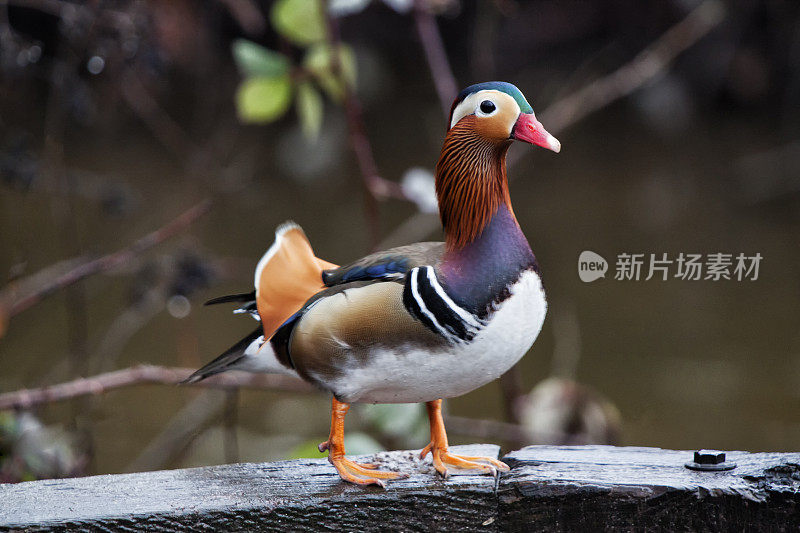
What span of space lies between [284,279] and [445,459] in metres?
0.32

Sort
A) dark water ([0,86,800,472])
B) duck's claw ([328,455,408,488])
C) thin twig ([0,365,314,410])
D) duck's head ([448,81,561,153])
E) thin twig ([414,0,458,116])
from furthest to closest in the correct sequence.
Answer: dark water ([0,86,800,472]), thin twig ([414,0,458,116]), thin twig ([0,365,314,410]), duck's claw ([328,455,408,488]), duck's head ([448,81,561,153])

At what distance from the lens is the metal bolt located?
1216mm

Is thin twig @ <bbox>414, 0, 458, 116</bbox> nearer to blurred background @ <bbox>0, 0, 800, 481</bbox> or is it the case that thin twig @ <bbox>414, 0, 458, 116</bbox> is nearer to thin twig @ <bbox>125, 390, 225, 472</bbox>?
blurred background @ <bbox>0, 0, 800, 481</bbox>

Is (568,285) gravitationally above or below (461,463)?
above

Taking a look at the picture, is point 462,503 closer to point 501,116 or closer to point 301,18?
point 501,116

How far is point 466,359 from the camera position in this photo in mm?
1126

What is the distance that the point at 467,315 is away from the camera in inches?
43.9

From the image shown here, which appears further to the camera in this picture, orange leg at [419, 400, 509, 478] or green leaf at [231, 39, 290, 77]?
green leaf at [231, 39, 290, 77]

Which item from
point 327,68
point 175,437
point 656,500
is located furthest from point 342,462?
point 175,437

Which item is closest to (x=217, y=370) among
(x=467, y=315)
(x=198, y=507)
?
(x=198, y=507)

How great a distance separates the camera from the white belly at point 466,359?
3.68ft

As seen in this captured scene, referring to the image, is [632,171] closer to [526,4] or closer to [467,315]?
[526,4]

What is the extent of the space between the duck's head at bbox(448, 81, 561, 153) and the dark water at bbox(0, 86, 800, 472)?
775 mm

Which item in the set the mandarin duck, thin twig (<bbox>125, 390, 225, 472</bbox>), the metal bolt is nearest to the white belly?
the mandarin duck
